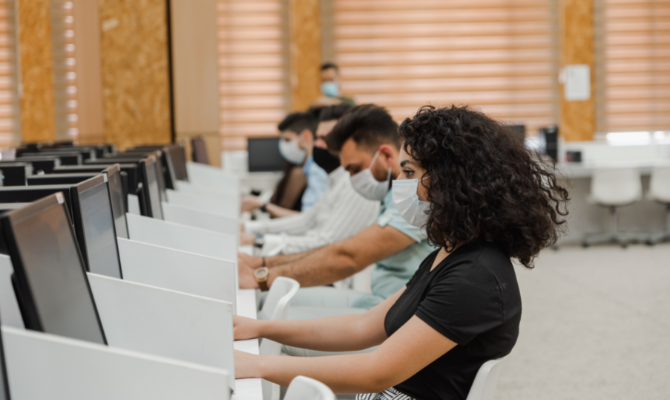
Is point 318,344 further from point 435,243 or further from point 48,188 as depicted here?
point 48,188

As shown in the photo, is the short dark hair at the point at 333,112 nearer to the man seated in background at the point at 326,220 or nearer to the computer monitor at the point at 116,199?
the man seated in background at the point at 326,220

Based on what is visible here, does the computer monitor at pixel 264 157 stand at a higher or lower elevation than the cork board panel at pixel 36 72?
lower

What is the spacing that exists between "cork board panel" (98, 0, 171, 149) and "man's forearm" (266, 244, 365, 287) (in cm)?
359

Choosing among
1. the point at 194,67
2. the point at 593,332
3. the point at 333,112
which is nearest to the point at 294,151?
the point at 333,112

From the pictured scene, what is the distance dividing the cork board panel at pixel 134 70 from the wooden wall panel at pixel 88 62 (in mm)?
61

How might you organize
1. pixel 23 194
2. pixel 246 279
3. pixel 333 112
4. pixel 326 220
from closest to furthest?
1. pixel 23 194
2. pixel 246 279
3. pixel 326 220
4. pixel 333 112

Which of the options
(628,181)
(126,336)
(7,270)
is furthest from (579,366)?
(628,181)

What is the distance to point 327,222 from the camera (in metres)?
2.84

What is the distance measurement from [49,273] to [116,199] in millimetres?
602

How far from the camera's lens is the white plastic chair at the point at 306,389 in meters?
0.93

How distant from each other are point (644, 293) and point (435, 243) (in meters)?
3.53

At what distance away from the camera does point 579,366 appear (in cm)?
290

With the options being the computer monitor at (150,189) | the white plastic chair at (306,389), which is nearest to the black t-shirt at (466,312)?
the white plastic chair at (306,389)

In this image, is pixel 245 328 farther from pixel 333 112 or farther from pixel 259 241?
pixel 333 112
